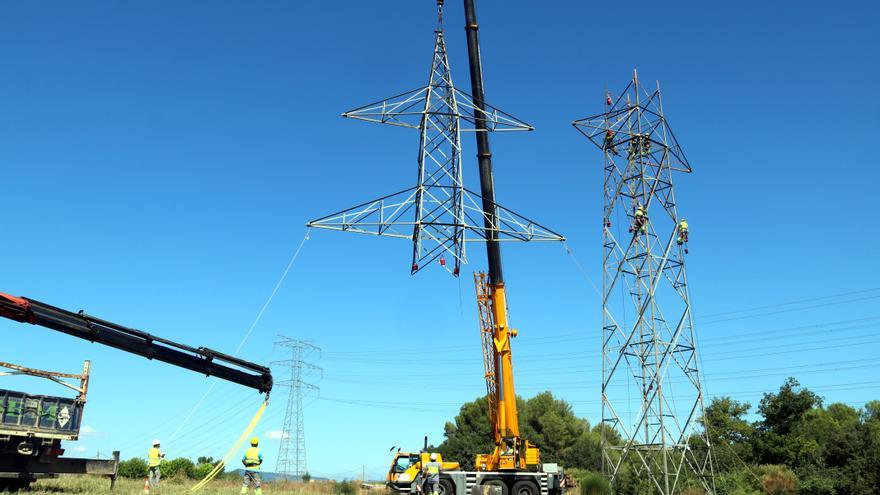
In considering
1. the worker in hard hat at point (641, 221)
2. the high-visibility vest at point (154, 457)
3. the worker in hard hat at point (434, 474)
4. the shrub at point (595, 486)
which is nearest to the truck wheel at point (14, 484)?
the high-visibility vest at point (154, 457)

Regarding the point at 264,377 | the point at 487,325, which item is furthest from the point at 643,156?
the point at 264,377

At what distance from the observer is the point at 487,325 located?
31.7 metres

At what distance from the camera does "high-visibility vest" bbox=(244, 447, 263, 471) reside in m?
20.1

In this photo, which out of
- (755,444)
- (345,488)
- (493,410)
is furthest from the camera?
(755,444)

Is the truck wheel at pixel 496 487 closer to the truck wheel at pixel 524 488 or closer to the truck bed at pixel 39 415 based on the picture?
the truck wheel at pixel 524 488

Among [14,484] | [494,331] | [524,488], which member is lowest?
[524,488]

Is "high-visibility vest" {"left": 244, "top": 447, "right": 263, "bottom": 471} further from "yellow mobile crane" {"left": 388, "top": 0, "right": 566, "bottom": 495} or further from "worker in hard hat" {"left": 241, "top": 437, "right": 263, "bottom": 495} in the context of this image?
"yellow mobile crane" {"left": 388, "top": 0, "right": 566, "bottom": 495}

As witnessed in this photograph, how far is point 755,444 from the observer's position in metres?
60.9

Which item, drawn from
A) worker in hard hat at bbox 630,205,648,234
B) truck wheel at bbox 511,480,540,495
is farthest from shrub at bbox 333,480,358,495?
worker in hard hat at bbox 630,205,648,234

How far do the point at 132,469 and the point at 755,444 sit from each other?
4973cm

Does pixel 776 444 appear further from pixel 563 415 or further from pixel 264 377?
pixel 264 377

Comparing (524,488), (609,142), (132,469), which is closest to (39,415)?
(524,488)

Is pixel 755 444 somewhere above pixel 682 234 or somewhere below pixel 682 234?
below

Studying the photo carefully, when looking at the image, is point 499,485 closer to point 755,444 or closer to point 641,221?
point 641,221
